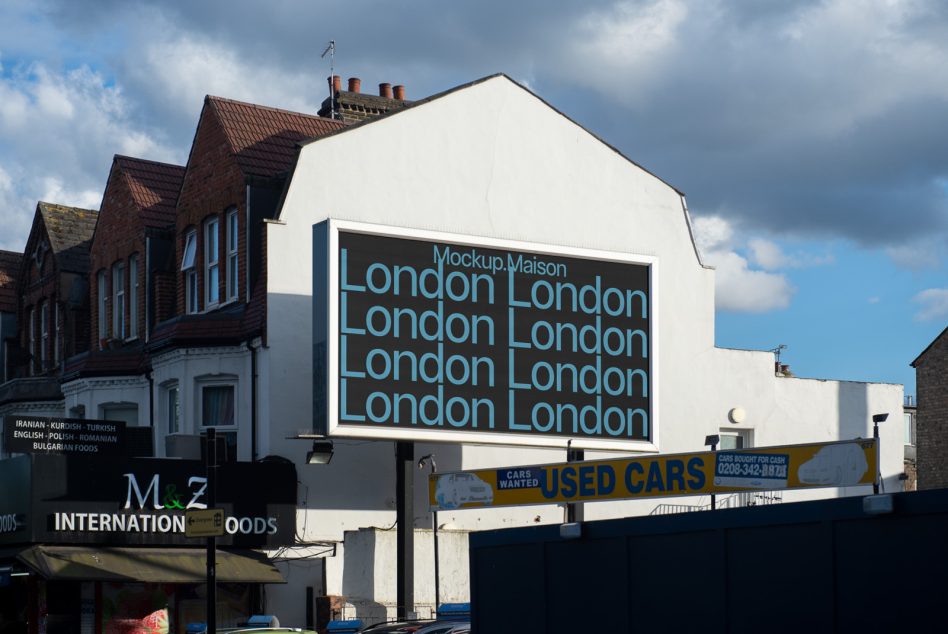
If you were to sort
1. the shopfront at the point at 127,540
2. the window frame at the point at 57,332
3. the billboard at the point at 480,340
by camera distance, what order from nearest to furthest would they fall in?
1. the shopfront at the point at 127,540
2. the billboard at the point at 480,340
3. the window frame at the point at 57,332

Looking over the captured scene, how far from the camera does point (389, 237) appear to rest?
107 ft

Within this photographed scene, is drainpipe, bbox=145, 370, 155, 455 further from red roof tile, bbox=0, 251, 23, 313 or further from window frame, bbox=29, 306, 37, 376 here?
red roof tile, bbox=0, 251, 23, 313

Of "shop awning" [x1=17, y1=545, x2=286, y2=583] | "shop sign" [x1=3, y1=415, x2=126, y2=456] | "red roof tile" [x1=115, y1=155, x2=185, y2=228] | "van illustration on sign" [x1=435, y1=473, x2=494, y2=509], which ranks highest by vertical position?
"red roof tile" [x1=115, y1=155, x2=185, y2=228]

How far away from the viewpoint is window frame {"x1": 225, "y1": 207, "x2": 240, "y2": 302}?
35812 millimetres

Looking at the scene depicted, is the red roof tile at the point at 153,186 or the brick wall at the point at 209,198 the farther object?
the red roof tile at the point at 153,186

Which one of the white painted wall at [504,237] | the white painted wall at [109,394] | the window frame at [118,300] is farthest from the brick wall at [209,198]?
the window frame at [118,300]

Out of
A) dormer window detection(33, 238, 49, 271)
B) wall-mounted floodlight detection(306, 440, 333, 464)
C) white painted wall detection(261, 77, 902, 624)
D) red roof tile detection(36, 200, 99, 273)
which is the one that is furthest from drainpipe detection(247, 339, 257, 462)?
dormer window detection(33, 238, 49, 271)

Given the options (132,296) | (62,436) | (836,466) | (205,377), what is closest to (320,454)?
(205,377)

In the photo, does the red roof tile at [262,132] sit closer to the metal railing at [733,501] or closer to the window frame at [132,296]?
the window frame at [132,296]

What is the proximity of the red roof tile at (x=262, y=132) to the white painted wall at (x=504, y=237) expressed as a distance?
2.08 metres

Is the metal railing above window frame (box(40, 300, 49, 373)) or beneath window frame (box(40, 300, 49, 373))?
beneath

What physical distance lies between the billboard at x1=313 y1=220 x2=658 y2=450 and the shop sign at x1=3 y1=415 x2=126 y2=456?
16.9ft

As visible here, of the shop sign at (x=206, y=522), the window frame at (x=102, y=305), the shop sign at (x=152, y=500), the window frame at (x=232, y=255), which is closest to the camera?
the shop sign at (x=206, y=522)

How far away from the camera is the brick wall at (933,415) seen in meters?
45.0
